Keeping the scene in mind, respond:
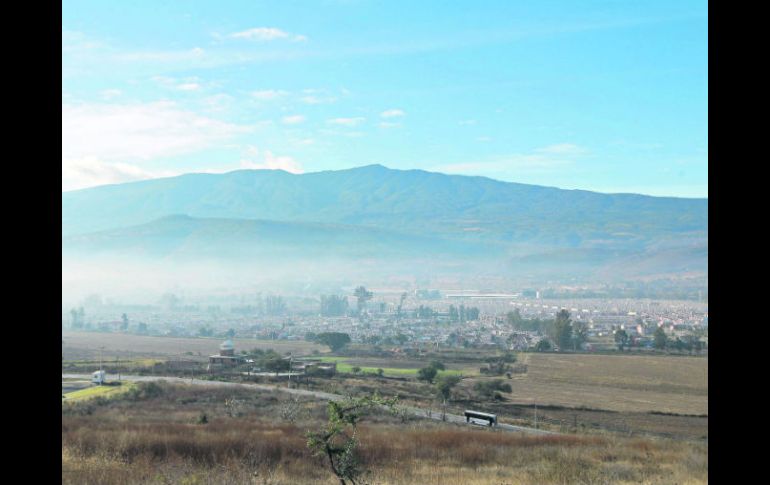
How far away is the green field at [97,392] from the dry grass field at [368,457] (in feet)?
30.9

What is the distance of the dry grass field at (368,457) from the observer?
862 centimetres

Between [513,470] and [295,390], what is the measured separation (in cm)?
1923

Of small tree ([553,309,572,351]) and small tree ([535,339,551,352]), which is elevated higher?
small tree ([553,309,572,351])

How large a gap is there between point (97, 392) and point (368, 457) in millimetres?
18827

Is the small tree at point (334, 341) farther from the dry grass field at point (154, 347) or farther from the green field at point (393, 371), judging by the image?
the green field at point (393, 371)

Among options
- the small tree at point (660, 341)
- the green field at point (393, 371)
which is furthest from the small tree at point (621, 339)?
the green field at point (393, 371)

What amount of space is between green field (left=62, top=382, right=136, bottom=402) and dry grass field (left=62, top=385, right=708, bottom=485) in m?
9.42

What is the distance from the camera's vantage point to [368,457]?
36.3 feet

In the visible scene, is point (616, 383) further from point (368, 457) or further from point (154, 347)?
point (154, 347)

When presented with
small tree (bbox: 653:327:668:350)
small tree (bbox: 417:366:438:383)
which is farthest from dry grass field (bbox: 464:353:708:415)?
small tree (bbox: 653:327:668:350)

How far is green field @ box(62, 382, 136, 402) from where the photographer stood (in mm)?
24461

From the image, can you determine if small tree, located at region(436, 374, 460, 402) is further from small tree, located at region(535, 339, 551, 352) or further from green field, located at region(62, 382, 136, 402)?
small tree, located at region(535, 339, 551, 352)
